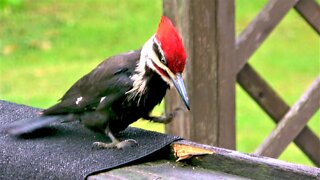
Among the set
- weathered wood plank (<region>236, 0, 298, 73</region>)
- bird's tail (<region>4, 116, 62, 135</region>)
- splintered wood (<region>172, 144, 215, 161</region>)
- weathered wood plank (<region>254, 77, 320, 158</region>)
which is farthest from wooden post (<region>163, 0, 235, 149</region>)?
splintered wood (<region>172, 144, 215, 161</region>)

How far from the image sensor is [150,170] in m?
2.10

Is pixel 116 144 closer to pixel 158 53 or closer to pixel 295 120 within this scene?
pixel 158 53

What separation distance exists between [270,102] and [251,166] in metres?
1.78

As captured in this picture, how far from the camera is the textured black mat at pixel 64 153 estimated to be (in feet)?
6.87

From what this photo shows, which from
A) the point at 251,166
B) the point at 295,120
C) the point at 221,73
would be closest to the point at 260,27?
the point at 221,73

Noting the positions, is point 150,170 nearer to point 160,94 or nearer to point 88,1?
point 160,94

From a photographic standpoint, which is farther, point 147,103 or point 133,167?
point 147,103

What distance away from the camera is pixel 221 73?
3430 mm

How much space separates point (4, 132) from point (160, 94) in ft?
1.49

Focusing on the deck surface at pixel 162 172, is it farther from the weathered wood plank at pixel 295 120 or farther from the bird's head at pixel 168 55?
the weathered wood plank at pixel 295 120

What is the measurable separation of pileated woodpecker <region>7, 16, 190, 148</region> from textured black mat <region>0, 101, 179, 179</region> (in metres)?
0.04

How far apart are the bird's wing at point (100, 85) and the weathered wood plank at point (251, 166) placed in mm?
334

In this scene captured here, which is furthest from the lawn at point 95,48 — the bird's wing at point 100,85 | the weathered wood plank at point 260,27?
the bird's wing at point 100,85

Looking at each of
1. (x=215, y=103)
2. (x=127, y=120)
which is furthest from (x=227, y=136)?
(x=127, y=120)
